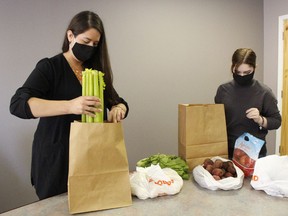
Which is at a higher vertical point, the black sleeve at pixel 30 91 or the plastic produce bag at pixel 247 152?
the black sleeve at pixel 30 91

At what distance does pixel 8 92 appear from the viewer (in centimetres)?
214

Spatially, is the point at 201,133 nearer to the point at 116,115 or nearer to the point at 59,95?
the point at 116,115

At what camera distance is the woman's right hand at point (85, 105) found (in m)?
0.92

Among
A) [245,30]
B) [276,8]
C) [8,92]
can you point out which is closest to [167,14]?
[245,30]

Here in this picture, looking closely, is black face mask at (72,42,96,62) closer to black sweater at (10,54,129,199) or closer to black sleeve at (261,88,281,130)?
black sweater at (10,54,129,199)

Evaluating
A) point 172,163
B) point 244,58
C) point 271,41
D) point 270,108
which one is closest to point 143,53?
point 244,58

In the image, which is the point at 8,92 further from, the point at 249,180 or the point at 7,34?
the point at 249,180

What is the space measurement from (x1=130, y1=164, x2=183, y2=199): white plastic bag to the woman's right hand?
35 centimetres

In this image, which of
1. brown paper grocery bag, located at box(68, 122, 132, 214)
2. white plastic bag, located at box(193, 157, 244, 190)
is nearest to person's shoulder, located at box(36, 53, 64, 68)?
brown paper grocery bag, located at box(68, 122, 132, 214)

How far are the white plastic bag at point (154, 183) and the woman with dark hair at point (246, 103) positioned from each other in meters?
0.53

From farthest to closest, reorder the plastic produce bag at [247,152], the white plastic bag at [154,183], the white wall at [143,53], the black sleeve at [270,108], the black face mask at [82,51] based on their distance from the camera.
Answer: the white wall at [143,53], the black sleeve at [270,108], the plastic produce bag at [247,152], the black face mask at [82,51], the white plastic bag at [154,183]

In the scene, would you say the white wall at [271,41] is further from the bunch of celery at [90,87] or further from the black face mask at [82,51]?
the bunch of celery at [90,87]

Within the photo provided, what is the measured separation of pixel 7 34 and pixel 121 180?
174 centimetres

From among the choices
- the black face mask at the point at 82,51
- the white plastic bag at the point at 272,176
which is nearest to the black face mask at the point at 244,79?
the white plastic bag at the point at 272,176
